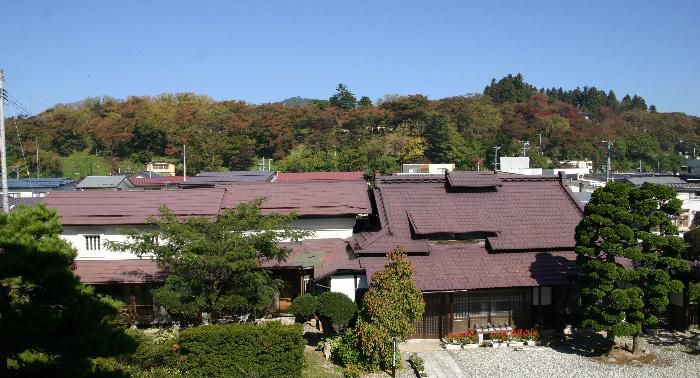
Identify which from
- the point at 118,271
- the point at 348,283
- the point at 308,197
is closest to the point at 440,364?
the point at 348,283

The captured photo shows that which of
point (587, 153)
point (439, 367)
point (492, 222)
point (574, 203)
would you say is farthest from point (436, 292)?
point (587, 153)

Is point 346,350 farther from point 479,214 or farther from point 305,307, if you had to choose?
point 479,214

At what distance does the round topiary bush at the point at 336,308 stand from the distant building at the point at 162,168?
50469mm

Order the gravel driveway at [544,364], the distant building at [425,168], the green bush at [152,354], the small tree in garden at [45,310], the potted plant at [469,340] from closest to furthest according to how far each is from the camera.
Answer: the small tree in garden at [45,310] → the green bush at [152,354] → the gravel driveway at [544,364] → the potted plant at [469,340] → the distant building at [425,168]

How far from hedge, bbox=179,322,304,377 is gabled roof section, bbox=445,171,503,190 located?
9164mm

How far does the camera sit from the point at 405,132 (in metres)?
65.8

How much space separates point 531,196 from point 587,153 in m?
56.2

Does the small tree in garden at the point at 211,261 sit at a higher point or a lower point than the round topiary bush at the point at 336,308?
higher

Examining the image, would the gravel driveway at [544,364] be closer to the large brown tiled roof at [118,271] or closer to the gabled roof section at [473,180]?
the gabled roof section at [473,180]

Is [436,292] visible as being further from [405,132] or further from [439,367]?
[405,132]

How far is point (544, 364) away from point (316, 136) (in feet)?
170

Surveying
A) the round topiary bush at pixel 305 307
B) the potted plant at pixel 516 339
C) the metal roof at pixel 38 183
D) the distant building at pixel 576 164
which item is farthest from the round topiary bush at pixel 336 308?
the distant building at pixel 576 164

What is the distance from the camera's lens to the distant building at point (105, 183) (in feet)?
143

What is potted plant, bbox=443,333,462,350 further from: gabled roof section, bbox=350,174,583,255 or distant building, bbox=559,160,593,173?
distant building, bbox=559,160,593,173
